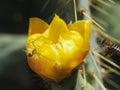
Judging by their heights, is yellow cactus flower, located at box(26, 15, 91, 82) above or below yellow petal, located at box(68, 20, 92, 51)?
below

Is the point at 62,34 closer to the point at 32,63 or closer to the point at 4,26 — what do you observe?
the point at 32,63

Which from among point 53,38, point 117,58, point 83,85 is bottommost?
point 117,58

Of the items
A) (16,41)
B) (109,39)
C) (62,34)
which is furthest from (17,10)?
(62,34)

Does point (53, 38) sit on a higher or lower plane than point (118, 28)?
higher

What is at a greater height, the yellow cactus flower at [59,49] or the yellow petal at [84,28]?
the yellow petal at [84,28]

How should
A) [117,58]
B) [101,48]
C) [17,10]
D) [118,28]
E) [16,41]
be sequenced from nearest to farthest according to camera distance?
[101,48] < [117,58] < [118,28] < [16,41] < [17,10]
